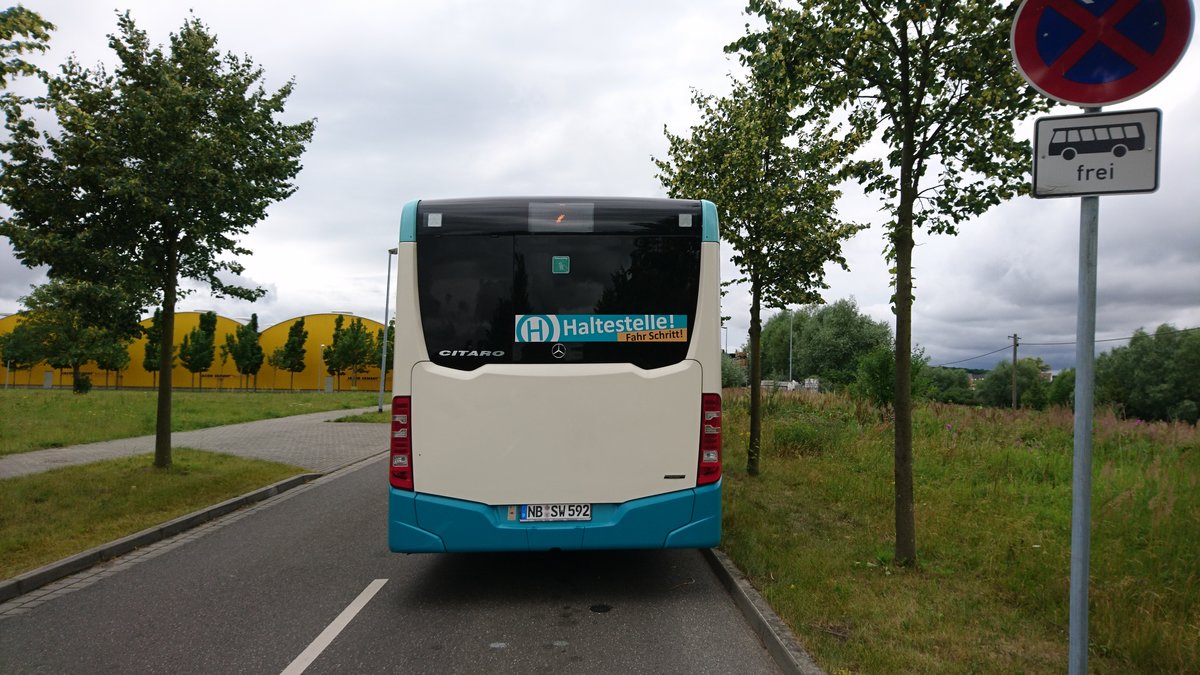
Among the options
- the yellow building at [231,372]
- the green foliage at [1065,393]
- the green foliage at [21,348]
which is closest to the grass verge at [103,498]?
the green foliage at [1065,393]

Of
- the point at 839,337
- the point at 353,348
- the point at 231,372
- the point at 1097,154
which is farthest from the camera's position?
the point at 231,372

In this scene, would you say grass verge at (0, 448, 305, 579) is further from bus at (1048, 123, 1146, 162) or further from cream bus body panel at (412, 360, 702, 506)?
bus at (1048, 123, 1146, 162)

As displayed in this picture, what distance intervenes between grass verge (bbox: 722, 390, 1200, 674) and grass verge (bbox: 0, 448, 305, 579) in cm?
624

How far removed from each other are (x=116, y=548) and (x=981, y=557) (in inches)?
303

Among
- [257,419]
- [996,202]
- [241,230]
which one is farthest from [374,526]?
[257,419]

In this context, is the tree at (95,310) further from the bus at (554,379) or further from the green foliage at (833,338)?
the green foliage at (833,338)

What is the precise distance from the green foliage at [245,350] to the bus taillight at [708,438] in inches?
2810

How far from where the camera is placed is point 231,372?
71.8 meters

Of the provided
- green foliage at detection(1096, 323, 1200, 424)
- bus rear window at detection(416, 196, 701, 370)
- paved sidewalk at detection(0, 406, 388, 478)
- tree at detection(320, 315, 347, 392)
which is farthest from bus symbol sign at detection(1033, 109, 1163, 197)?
tree at detection(320, 315, 347, 392)

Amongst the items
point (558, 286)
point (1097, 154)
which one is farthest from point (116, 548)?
point (1097, 154)

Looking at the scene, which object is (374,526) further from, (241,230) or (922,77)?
(922,77)

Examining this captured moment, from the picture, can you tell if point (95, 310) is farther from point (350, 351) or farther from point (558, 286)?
point (350, 351)

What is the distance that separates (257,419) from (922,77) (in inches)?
947

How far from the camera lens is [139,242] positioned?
32.2 feet
